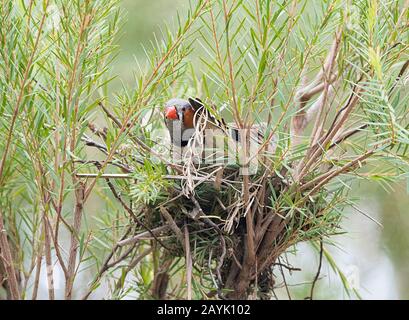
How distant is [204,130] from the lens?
1.14 m

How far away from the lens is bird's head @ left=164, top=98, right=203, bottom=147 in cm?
126

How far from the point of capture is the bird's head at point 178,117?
1.26 meters

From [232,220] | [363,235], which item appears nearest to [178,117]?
[232,220]

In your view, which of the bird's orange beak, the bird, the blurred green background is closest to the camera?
the bird

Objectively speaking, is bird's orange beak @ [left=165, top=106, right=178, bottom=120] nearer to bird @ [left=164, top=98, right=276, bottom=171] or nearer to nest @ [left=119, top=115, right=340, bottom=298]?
bird @ [left=164, top=98, right=276, bottom=171]

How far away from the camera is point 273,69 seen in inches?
35.2

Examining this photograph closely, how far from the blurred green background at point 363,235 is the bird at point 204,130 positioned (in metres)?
0.24

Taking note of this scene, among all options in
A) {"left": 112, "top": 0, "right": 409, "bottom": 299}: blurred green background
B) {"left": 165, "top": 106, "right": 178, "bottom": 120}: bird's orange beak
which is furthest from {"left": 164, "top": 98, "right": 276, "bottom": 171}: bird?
{"left": 112, "top": 0, "right": 409, "bottom": 299}: blurred green background

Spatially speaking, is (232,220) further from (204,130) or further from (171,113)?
(171,113)

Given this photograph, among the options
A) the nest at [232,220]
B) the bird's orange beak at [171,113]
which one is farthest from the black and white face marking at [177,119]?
the nest at [232,220]

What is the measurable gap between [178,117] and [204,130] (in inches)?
5.0

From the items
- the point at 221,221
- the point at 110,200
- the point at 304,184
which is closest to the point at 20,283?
the point at 110,200
